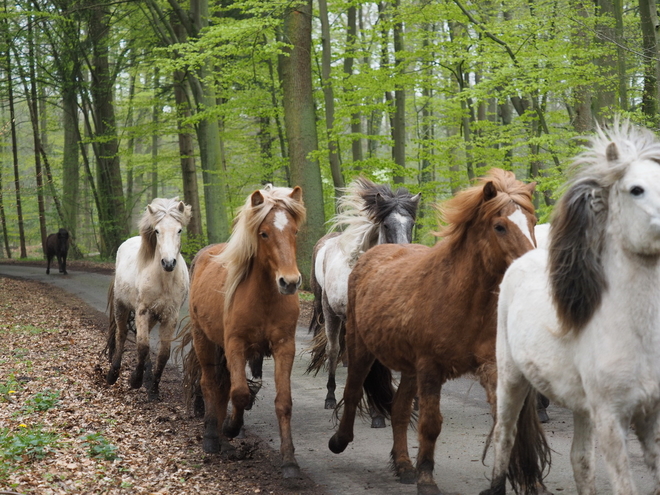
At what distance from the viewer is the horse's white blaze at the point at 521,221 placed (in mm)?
4711

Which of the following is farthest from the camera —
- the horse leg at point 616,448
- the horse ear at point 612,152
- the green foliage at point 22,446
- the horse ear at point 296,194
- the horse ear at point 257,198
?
the horse ear at point 296,194

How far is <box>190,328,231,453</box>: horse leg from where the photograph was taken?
664 cm

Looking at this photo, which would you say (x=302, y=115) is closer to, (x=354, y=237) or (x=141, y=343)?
(x=354, y=237)

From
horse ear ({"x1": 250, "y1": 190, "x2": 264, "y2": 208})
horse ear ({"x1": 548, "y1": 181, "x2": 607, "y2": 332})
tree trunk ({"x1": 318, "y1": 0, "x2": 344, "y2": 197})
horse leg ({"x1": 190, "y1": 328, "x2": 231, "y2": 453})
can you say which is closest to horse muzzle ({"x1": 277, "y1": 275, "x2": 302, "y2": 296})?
horse ear ({"x1": 250, "y1": 190, "x2": 264, "y2": 208})

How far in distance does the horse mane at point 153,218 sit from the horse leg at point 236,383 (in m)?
3.33

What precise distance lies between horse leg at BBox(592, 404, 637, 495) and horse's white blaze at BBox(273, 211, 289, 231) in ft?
11.5

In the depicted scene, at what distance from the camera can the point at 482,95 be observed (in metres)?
14.8

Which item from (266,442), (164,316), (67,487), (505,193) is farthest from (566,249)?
(164,316)

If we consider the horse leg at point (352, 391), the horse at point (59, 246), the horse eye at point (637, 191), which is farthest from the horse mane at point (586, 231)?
the horse at point (59, 246)

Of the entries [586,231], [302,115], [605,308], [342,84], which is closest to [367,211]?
[586,231]

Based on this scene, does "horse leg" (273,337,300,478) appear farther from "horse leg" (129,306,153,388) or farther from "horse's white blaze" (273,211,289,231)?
"horse leg" (129,306,153,388)

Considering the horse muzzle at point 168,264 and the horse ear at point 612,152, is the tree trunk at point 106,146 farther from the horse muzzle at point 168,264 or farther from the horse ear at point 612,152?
the horse ear at point 612,152

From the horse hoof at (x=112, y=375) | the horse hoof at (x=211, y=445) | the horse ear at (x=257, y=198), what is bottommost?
the horse hoof at (x=211, y=445)

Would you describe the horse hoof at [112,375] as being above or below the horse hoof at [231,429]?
below
